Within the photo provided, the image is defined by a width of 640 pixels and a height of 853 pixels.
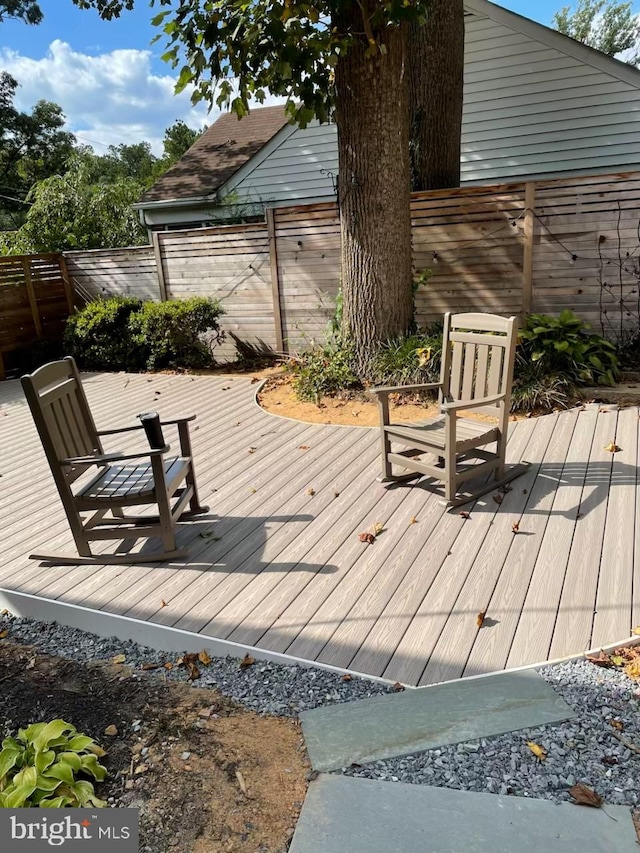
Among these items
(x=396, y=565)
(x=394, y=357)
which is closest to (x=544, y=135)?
(x=394, y=357)

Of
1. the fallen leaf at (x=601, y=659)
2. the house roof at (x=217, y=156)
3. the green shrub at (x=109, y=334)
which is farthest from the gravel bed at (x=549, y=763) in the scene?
the house roof at (x=217, y=156)

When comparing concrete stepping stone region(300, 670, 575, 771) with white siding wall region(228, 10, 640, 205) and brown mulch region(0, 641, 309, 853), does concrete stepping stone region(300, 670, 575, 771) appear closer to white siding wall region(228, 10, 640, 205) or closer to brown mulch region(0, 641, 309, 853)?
brown mulch region(0, 641, 309, 853)

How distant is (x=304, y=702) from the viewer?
2197mm

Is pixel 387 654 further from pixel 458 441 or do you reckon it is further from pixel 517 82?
pixel 517 82

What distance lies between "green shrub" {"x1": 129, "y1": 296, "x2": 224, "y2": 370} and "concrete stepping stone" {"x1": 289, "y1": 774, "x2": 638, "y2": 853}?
23.3 feet

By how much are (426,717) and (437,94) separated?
7.11m

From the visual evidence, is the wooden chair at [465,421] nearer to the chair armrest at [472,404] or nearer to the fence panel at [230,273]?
the chair armrest at [472,404]

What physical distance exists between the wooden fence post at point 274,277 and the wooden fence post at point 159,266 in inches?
77.6

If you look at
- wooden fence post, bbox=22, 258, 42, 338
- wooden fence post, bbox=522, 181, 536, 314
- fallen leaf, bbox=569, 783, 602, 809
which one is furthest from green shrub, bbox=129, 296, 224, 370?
fallen leaf, bbox=569, 783, 602, 809

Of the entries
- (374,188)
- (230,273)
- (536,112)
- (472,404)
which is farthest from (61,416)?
(536,112)

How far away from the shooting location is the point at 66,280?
9734mm

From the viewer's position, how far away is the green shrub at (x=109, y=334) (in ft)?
28.2

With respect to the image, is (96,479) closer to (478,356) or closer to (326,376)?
(478,356)

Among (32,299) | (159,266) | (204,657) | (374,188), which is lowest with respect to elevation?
(204,657)
